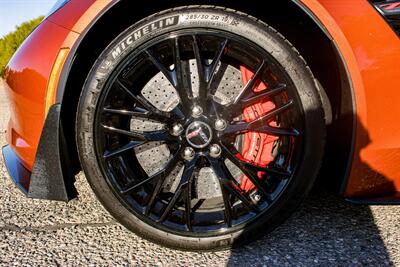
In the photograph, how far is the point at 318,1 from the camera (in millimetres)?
1478

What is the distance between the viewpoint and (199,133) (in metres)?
1.58

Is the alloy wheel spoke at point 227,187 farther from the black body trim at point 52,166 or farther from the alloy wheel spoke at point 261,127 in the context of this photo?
the black body trim at point 52,166

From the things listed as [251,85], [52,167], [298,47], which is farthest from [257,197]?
[52,167]

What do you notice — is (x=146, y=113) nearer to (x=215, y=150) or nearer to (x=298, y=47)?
(x=215, y=150)

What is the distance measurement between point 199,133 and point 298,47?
633mm

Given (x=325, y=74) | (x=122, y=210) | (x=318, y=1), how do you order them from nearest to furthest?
(x=318, y=1) → (x=122, y=210) → (x=325, y=74)

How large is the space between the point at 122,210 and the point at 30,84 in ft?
2.16

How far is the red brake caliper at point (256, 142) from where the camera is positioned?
5.68ft

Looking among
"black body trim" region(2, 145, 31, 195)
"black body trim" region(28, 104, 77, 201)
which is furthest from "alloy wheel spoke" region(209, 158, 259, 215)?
"black body trim" region(2, 145, 31, 195)

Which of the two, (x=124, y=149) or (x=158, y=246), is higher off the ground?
(x=124, y=149)

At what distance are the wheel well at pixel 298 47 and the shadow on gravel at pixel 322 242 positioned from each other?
231mm

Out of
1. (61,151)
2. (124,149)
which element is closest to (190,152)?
(124,149)

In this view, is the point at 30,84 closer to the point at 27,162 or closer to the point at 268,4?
the point at 27,162

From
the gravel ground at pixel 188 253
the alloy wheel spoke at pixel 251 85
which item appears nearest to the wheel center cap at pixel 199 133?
the alloy wheel spoke at pixel 251 85
